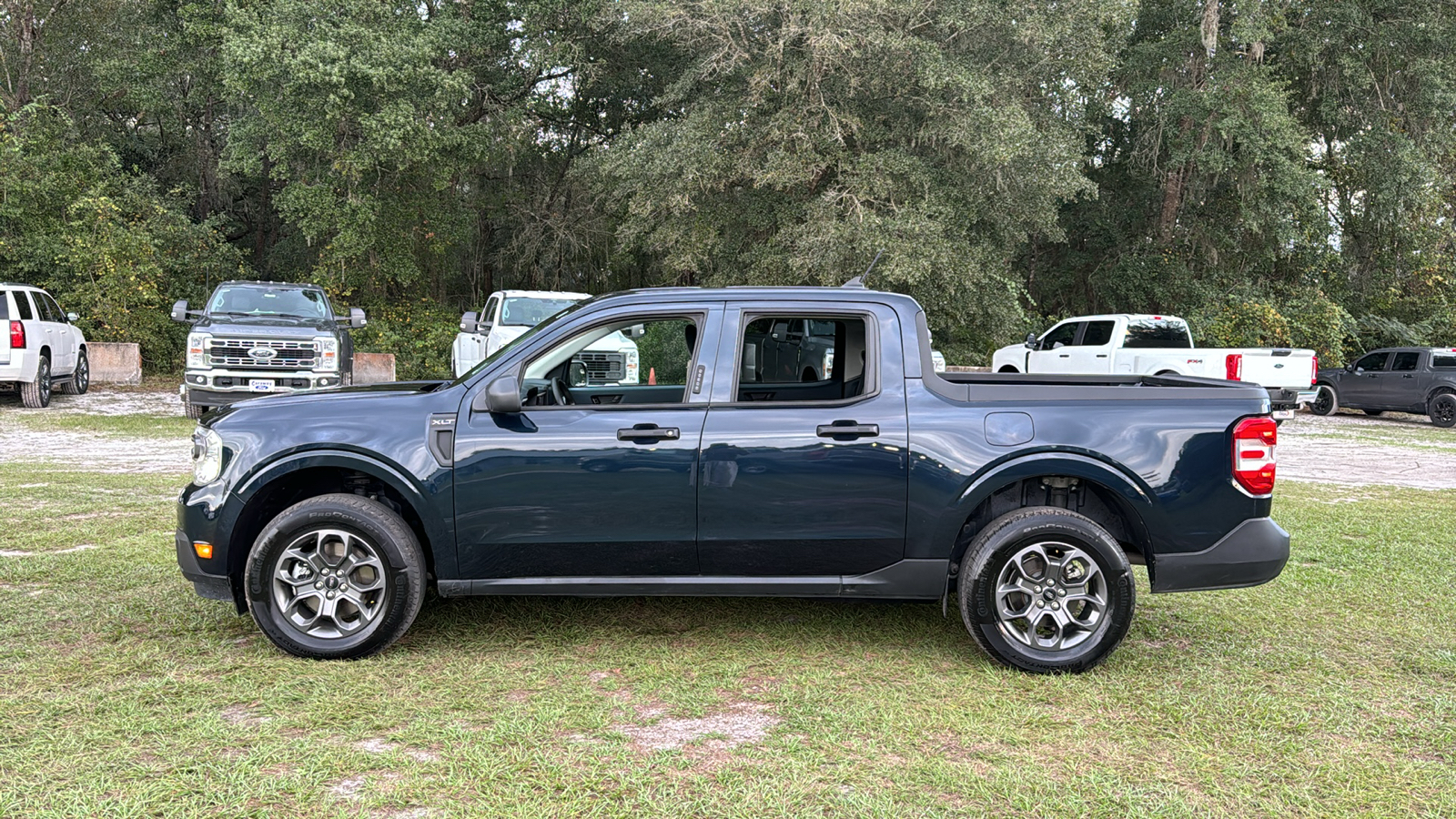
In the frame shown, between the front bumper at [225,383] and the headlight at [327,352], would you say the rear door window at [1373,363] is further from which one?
the front bumper at [225,383]

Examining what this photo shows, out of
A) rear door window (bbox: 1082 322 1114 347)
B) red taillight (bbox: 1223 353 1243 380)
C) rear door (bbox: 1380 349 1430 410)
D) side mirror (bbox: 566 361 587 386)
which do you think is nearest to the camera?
side mirror (bbox: 566 361 587 386)

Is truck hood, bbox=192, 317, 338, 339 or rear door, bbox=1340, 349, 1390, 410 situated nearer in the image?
truck hood, bbox=192, 317, 338, 339

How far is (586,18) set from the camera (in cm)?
2339

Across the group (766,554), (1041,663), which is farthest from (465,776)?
(1041,663)

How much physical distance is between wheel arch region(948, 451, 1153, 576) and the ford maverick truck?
35.5ft

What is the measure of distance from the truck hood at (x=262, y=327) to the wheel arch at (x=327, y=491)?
9.55 m

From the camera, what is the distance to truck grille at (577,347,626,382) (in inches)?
253

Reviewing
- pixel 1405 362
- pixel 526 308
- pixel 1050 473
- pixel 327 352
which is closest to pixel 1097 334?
pixel 1405 362

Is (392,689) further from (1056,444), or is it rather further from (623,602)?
(1056,444)

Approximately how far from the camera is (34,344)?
626 inches

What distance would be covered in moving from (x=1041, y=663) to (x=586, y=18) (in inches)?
862

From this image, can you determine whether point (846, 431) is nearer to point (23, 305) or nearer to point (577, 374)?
point (577, 374)

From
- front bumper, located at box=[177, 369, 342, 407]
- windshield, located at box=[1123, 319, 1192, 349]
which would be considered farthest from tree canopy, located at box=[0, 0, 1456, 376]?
front bumper, located at box=[177, 369, 342, 407]

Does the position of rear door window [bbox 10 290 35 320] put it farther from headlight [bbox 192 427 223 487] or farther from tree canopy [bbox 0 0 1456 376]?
headlight [bbox 192 427 223 487]
